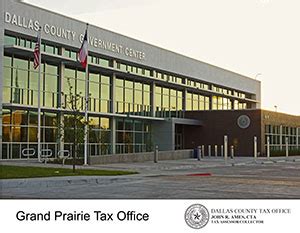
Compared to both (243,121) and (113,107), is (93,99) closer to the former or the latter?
(113,107)

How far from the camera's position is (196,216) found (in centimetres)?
398

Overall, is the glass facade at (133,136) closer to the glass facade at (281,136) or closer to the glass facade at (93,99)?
the glass facade at (93,99)

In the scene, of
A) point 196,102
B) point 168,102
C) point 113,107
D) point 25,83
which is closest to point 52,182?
point 25,83

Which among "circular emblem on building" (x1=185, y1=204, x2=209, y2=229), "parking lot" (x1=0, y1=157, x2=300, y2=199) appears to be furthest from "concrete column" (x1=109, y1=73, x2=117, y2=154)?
"circular emblem on building" (x1=185, y1=204, x2=209, y2=229)

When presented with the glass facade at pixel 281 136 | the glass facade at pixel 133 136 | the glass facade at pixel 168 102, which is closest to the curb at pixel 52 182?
the glass facade at pixel 133 136

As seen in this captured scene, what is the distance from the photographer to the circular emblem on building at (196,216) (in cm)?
391

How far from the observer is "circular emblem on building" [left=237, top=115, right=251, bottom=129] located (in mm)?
33125

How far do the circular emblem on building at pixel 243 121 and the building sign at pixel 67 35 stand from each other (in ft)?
25.8

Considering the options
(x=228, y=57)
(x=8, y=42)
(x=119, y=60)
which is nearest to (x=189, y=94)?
(x=119, y=60)

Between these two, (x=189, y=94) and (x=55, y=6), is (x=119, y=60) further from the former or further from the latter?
(x=55, y=6)

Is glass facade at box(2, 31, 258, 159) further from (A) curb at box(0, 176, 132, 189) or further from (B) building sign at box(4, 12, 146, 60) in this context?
(A) curb at box(0, 176, 132, 189)

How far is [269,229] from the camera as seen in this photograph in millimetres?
3869

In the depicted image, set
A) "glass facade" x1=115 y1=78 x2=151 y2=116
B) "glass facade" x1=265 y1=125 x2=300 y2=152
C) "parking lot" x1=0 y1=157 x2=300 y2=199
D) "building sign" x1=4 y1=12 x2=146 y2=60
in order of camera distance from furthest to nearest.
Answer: "glass facade" x1=265 y1=125 x2=300 y2=152, "glass facade" x1=115 y1=78 x2=151 y2=116, "building sign" x1=4 y1=12 x2=146 y2=60, "parking lot" x1=0 y1=157 x2=300 y2=199

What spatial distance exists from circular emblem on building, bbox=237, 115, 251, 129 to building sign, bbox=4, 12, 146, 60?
7876 millimetres
